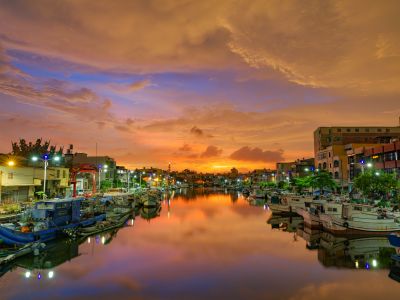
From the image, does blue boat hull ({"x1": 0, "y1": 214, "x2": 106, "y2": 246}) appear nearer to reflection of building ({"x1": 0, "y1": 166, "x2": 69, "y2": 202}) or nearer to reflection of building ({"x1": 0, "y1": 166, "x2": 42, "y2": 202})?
reflection of building ({"x1": 0, "y1": 166, "x2": 42, "y2": 202})

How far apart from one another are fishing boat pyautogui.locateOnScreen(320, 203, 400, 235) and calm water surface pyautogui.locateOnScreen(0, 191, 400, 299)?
8.90 ft

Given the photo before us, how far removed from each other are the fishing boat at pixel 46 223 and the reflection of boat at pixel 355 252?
3130cm

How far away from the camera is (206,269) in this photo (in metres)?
32.1

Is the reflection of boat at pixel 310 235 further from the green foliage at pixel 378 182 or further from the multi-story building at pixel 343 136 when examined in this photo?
the multi-story building at pixel 343 136

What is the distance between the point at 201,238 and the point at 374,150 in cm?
6329

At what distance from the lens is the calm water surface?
25281 millimetres

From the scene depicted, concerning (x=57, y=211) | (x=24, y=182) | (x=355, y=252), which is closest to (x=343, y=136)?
(x=355, y=252)

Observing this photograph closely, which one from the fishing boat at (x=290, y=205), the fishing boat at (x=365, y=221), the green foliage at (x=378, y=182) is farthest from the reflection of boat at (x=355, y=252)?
the fishing boat at (x=290, y=205)

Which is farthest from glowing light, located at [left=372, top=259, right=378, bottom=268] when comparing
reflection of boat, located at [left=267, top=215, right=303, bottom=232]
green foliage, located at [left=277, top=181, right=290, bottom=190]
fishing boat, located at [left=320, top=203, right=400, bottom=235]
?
green foliage, located at [left=277, top=181, right=290, bottom=190]

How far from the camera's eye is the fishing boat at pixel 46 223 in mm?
33656

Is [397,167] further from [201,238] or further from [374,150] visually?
[201,238]

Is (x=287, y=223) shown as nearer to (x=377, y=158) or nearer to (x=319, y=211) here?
(x=319, y=211)

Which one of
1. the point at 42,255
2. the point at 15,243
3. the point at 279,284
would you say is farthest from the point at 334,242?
the point at 15,243

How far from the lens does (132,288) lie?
87.2 ft
